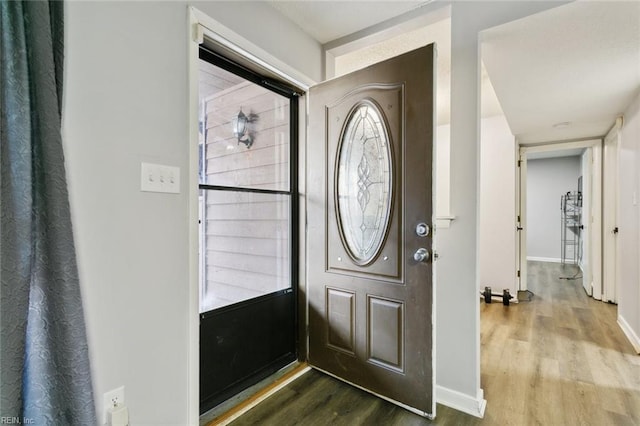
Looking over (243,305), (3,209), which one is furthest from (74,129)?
(243,305)

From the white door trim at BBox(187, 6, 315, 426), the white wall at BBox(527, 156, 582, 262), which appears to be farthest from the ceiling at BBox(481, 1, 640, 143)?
the white wall at BBox(527, 156, 582, 262)

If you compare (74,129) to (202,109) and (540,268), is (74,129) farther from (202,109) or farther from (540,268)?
(540,268)

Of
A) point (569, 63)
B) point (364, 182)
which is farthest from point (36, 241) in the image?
point (569, 63)

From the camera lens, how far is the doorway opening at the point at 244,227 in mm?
1799

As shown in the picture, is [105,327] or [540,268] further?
[540,268]

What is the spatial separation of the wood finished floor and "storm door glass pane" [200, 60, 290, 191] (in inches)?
54.7

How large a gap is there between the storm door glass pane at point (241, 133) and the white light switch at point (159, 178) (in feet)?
1.19

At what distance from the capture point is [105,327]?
1.19 m

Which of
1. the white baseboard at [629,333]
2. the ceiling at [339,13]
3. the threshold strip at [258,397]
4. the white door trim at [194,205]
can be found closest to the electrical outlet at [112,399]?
the white door trim at [194,205]

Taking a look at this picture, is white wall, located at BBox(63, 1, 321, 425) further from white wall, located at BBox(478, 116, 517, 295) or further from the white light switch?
white wall, located at BBox(478, 116, 517, 295)

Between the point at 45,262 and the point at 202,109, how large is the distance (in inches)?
46.5

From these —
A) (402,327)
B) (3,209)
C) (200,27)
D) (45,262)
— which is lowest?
(402,327)

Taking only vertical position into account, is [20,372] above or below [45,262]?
below

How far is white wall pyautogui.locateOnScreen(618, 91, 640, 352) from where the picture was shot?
264 centimetres
